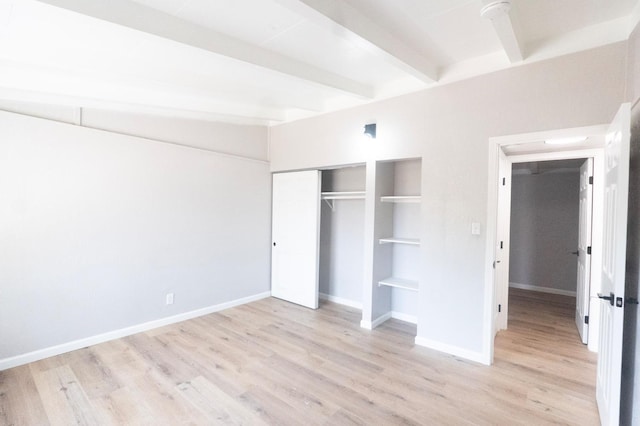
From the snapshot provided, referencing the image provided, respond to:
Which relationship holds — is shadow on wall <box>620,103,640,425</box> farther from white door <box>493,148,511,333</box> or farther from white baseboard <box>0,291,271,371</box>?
white baseboard <box>0,291,271,371</box>

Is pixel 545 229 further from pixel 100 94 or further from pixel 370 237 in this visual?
pixel 100 94

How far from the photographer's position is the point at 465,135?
308 centimetres

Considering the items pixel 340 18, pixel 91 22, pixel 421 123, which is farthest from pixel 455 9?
pixel 91 22

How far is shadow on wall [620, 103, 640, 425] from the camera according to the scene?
1.88 m

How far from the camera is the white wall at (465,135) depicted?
98.1 inches

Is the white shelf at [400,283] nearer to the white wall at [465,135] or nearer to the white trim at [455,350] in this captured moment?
the white wall at [465,135]

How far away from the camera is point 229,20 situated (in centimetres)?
231

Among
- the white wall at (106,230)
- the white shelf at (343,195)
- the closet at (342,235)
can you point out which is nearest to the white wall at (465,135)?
the white shelf at (343,195)

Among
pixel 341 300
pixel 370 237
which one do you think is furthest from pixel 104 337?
pixel 370 237

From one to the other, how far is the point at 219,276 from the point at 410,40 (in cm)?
364

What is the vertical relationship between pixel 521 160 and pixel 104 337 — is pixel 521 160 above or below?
above

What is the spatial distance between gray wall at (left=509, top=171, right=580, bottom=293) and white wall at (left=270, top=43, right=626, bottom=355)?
3.94m

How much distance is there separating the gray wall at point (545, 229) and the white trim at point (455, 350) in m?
3.92

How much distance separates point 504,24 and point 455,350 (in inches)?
112
